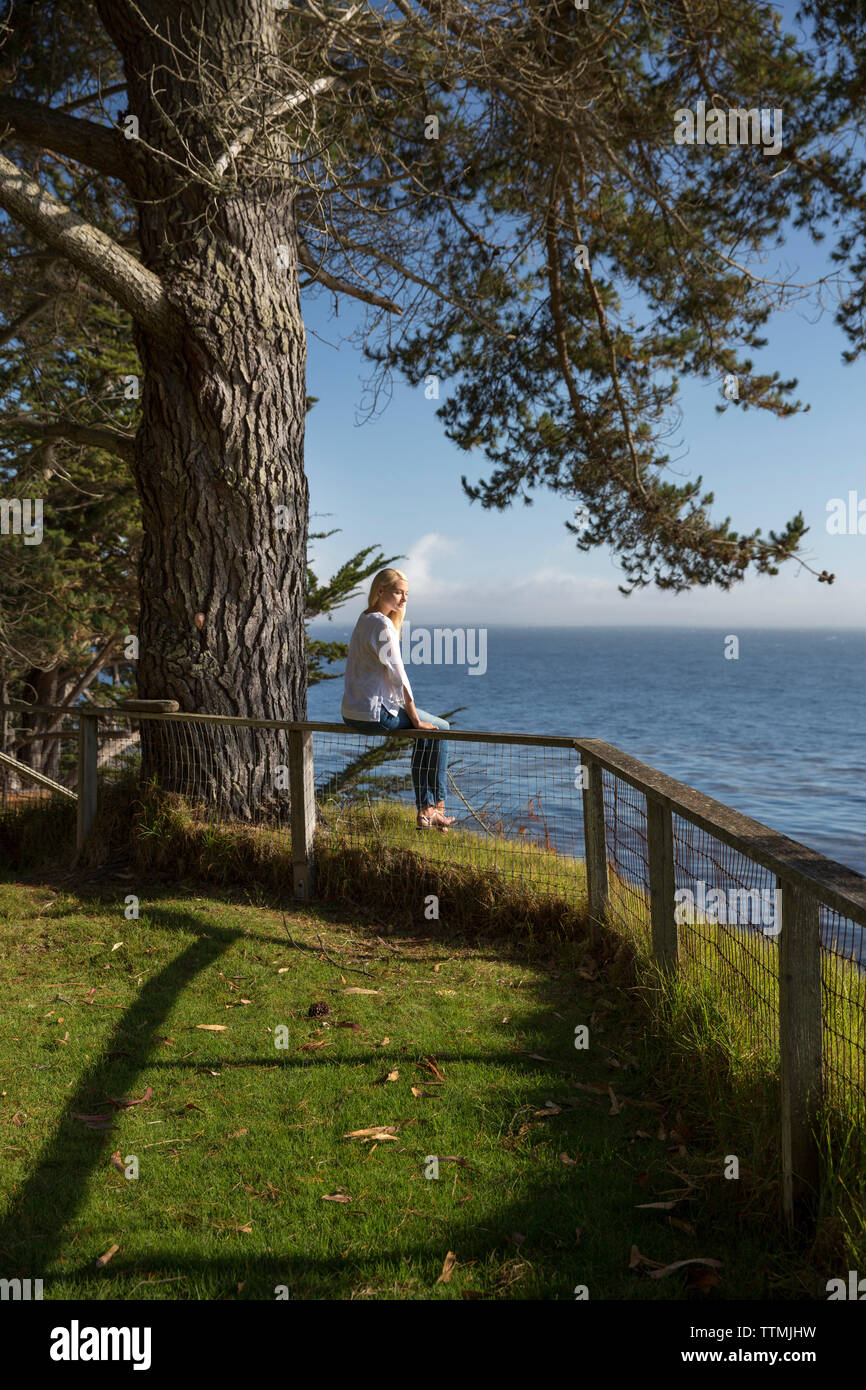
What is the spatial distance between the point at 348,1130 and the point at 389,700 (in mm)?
3615

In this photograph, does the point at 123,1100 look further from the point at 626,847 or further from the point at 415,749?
A: the point at 415,749

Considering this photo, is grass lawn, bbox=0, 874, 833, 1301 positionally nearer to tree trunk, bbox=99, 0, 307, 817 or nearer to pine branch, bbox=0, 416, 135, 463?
tree trunk, bbox=99, 0, 307, 817

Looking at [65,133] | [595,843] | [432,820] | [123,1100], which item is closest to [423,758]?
[432,820]

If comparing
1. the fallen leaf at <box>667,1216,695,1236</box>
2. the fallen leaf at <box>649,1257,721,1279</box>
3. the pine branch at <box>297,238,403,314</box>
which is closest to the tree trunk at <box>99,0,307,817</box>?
the pine branch at <box>297,238,403,314</box>

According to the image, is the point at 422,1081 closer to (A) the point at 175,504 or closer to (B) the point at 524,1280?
(B) the point at 524,1280

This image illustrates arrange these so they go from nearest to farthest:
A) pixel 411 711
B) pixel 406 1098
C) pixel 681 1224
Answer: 1. pixel 681 1224
2. pixel 406 1098
3. pixel 411 711

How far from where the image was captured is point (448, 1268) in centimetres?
289

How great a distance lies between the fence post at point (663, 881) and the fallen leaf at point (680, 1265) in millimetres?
1692

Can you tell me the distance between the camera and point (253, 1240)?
3.06 m

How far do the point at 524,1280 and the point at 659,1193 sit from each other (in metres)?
0.69

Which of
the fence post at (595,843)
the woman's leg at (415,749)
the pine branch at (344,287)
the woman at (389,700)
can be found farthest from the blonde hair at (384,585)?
the pine branch at (344,287)

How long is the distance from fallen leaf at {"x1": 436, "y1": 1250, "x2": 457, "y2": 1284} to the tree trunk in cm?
500

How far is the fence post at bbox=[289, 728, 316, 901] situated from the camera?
677cm

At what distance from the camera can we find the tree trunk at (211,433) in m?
7.61
